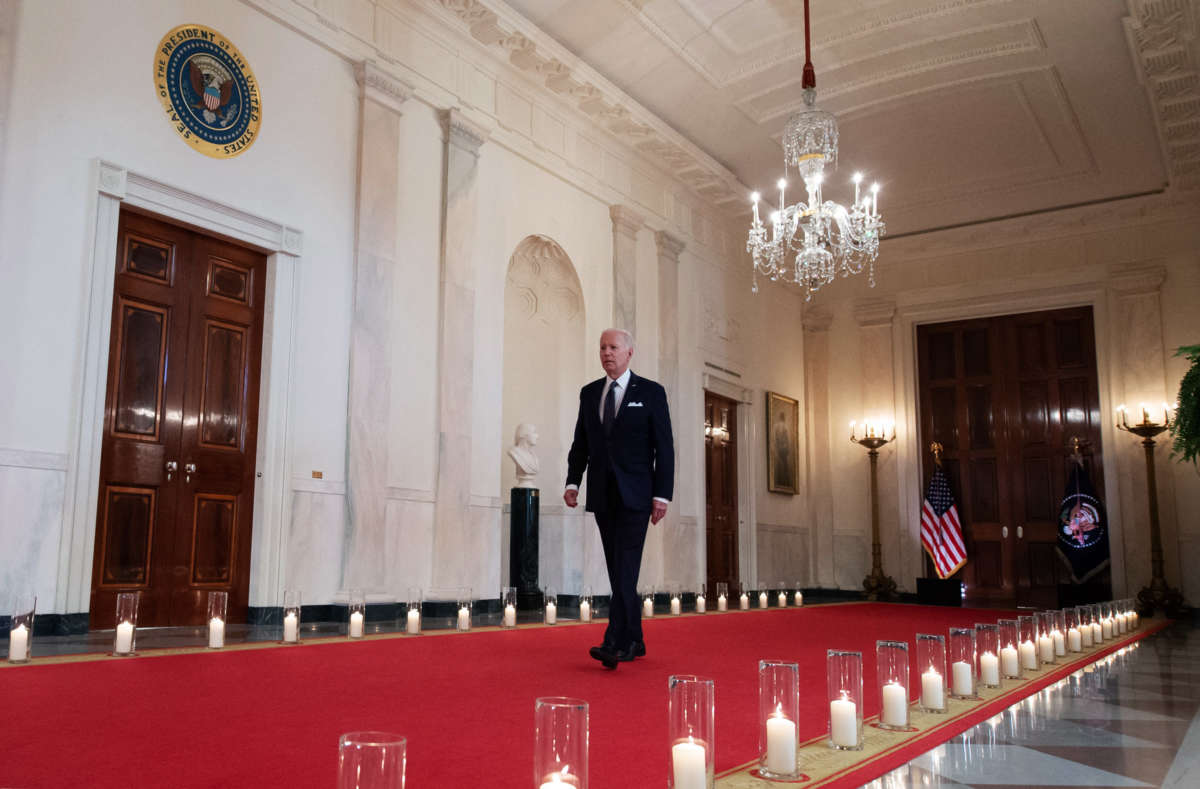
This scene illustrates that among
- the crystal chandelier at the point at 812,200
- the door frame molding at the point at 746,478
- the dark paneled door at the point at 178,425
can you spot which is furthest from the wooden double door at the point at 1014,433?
the dark paneled door at the point at 178,425

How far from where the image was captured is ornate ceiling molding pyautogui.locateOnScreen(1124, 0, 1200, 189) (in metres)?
8.91

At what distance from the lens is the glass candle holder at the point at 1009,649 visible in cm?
439

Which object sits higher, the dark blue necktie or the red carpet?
the dark blue necktie

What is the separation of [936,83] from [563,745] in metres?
10.5

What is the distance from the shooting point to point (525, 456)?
932 centimetres

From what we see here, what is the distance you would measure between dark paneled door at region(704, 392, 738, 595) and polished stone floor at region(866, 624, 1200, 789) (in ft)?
25.7

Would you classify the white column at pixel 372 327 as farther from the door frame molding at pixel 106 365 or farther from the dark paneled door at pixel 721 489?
the dark paneled door at pixel 721 489

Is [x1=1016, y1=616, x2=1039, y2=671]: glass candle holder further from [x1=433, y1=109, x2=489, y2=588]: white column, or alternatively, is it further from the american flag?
the american flag

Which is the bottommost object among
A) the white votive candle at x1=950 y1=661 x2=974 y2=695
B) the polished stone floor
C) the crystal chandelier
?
the polished stone floor

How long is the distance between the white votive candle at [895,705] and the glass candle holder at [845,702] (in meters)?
0.31

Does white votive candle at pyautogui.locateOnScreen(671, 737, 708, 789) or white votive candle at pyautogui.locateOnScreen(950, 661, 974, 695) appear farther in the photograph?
white votive candle at pyautogui.locateOnScreen(950, 661, 974, 695)

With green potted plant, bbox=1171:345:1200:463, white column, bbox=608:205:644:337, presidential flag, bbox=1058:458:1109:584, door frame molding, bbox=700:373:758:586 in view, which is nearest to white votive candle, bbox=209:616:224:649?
white column, bbox=608:205:644:337

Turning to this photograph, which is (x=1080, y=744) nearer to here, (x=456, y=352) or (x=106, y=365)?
(x=106, y=365)

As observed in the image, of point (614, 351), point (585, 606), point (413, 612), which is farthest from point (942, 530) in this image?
point (614, 351)
